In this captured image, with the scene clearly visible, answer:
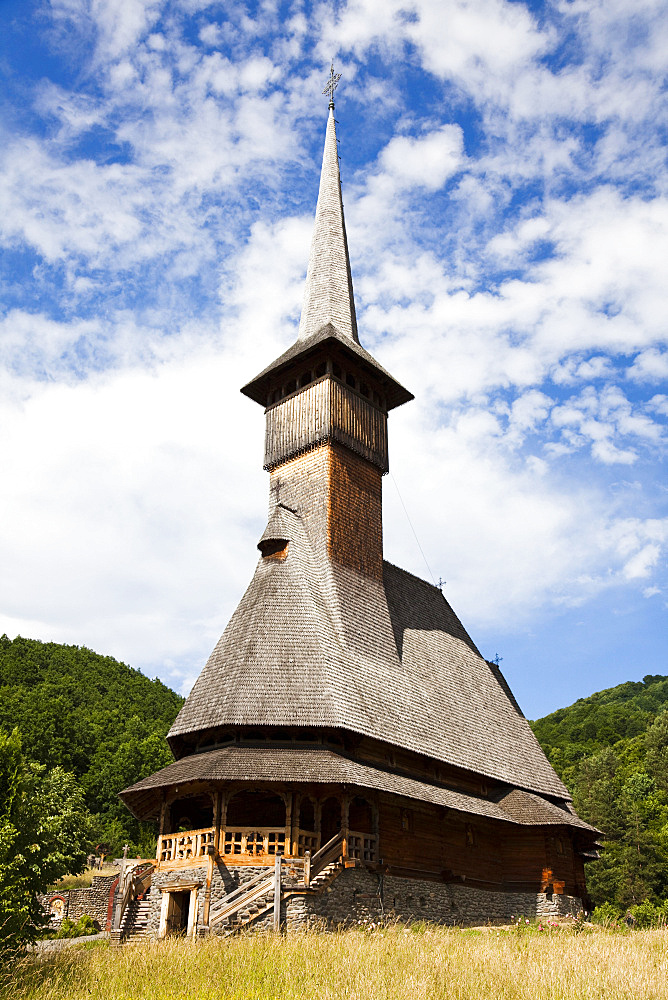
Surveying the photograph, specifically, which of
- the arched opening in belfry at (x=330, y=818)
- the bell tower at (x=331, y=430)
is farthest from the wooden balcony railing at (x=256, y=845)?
the bell tower at (x=331, y=430)

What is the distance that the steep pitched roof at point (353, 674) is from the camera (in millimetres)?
20266

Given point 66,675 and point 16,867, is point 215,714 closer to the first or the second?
point 16,867

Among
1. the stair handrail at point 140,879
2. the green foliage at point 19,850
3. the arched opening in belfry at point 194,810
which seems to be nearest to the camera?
the green foliage at point 19,850

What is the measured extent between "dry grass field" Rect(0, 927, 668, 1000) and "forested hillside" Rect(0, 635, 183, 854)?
35593mm

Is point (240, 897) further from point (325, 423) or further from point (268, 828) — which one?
point (325, 423)

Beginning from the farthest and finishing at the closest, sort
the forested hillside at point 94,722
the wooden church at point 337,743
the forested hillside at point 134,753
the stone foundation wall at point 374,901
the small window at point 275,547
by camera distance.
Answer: the forested hillside at point 94,722 → the forested hillside at point 134,753 → the small window at point 275,547 → the wooden church at point 337,743 → the stone foundation wall at point 374,901

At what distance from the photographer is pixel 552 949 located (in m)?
11.8

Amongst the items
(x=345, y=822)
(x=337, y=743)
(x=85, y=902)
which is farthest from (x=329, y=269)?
(x=85, y=902)

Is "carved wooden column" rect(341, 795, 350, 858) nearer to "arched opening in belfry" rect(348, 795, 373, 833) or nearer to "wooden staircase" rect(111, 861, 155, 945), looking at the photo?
"arched opening in belfry" rect(348, 795, 373, 833)

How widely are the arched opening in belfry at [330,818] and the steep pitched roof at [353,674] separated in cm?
232

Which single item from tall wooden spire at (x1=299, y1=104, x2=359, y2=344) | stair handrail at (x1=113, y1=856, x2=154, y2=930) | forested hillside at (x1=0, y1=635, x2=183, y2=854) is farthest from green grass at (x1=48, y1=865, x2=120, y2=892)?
tall wooden spire at (x1=299, y1=104, x2=359, y2=344)

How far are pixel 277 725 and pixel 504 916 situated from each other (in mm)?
10428

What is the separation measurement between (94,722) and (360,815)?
4792cm

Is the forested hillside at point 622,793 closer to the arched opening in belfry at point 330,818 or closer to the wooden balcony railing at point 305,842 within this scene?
the arched opening in belfry at point 330,818
